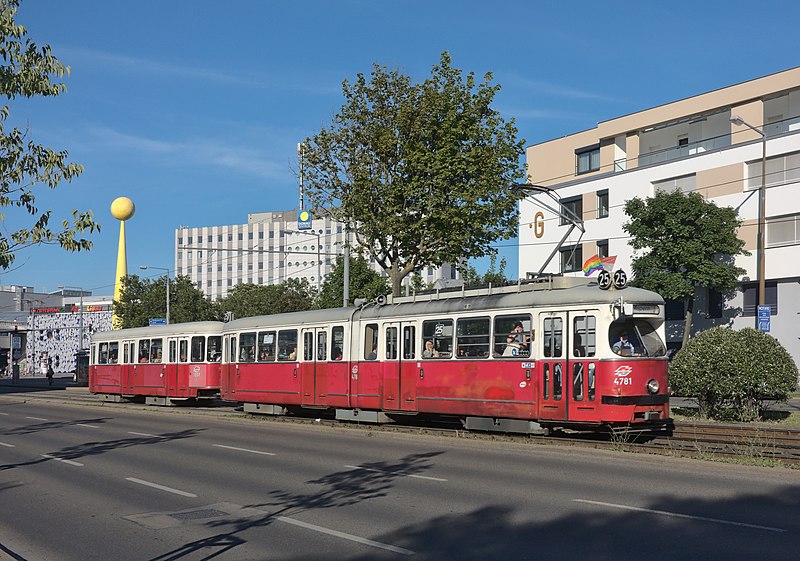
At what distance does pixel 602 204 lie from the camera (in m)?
53.8

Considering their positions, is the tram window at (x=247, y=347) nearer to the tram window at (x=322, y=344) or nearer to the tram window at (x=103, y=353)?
the tram window at (x=322, y=344)

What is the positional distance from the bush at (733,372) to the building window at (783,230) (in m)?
24.8

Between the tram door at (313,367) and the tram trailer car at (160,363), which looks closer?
the tram door at (313,367)

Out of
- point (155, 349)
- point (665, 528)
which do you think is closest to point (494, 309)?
point (665, 528)

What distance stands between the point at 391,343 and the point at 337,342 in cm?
251

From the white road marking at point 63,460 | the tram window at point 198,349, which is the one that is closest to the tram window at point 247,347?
the tram window at point 198,349

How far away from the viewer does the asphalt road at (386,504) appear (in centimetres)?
873

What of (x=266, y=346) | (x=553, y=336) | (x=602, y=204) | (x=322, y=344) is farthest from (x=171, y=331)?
(x=602, y=204)

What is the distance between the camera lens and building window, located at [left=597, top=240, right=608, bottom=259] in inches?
2079

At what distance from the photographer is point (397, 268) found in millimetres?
28219

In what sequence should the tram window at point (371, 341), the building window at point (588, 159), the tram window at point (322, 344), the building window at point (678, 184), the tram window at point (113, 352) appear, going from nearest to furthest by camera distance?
the tram window at point (371, 341) → the tram window at point (322, 344) → the tram window at point (113, 352) → the building window at point (678, 184) → the building window at point (588, 159)

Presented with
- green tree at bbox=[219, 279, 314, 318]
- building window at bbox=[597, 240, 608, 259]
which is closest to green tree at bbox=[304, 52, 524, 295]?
building window at bbox=[597, 240, 608, 259]

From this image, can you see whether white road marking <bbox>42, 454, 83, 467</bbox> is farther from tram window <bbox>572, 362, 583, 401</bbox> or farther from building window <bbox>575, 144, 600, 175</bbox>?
building window <bbox>575, 144, 600, 175</bbox>

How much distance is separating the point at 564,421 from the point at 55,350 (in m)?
101
